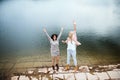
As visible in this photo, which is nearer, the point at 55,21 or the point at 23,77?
the point at 23,77

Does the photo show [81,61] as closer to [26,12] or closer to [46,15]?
[46,15]

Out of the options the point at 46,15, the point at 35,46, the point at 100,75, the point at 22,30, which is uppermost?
the point at 46,15

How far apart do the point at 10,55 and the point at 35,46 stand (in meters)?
1.44

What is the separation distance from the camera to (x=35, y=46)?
10781mm

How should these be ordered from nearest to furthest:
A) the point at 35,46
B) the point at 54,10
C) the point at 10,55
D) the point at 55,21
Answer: the point at 10,55
the point at 35,46
the point at 55,21
the point at 54,10

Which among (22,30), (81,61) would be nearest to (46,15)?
(22,30)

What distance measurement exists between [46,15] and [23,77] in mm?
10729

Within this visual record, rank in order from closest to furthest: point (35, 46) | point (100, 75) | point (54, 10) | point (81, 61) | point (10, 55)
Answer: point (100, 75) < point (81, 61) < point (10, 55) < point (35, 46) < point (54, 10)

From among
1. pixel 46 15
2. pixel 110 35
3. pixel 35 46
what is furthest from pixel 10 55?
pixel 46 15

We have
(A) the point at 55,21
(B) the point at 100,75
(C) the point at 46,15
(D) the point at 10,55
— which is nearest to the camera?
(B) the point at 100,75

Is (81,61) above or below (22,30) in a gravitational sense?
below

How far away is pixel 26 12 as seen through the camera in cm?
1916

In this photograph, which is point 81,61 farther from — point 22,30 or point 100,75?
point 22,30

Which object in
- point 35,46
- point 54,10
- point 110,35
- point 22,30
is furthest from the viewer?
point 54,10
